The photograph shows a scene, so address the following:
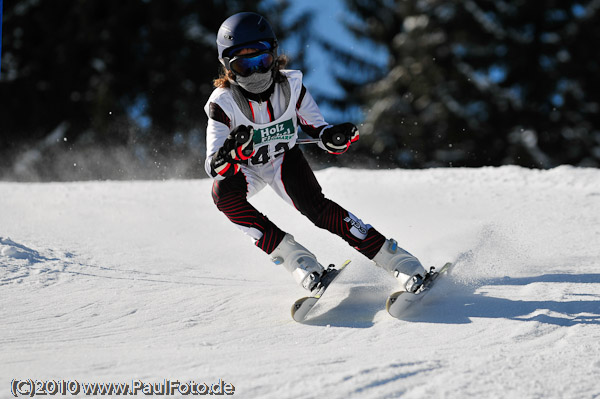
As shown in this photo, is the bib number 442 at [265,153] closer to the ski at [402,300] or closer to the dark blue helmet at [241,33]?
the dark blue helmet at [241,33]

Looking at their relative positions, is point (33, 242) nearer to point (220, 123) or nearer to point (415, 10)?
point (220, 123)

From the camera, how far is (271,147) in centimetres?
413

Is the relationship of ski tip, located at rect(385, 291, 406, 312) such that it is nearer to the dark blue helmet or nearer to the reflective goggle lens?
the reflective goggle lens

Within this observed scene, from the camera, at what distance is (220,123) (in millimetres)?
3920

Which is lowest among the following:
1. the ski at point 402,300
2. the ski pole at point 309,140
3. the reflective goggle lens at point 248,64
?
the ski at point 402,300

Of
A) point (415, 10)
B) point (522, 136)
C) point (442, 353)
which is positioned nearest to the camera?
point (442, 353)

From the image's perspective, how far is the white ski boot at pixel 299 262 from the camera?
3.98 metres

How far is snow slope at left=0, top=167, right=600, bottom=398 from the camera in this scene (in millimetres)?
2951

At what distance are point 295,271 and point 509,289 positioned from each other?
1.26 meters

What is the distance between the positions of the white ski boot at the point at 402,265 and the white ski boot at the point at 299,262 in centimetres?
37

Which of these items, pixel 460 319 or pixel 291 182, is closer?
pixel 460 319

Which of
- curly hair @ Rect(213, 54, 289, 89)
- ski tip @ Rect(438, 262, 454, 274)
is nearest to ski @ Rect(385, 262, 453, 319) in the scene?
ski tip @ Rect(438, 262, 454, 274)

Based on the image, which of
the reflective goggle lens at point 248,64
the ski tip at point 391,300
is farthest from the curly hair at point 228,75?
the ski tip at point 391,300

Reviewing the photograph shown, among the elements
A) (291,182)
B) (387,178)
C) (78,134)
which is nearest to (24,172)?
(78,134)
